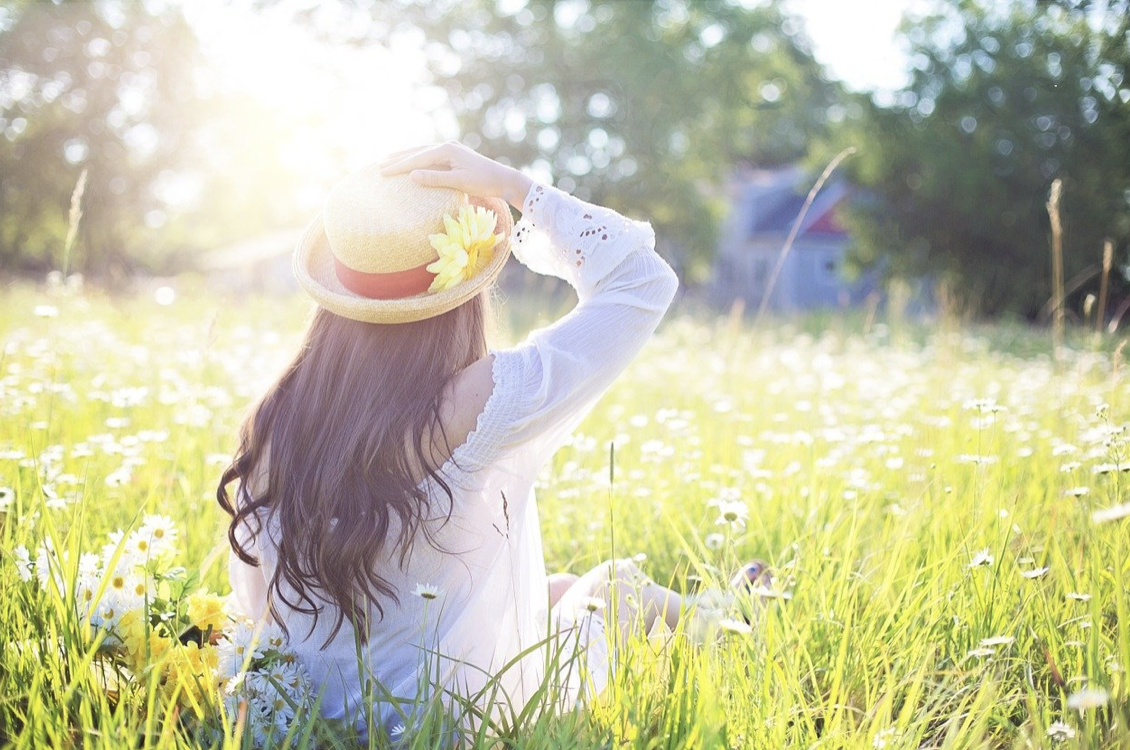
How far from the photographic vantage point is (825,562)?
236 centimetres

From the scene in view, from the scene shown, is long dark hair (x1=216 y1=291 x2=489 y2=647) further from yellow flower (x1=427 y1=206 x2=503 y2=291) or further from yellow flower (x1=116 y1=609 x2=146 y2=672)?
yellow flower (x1=116 y1=609 x2=146 y2=672)

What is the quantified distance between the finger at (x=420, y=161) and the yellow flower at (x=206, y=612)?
931 millimetres

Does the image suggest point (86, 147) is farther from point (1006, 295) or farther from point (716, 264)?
point (1006, 295)

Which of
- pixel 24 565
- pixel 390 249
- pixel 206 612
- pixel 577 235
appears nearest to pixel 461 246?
pixel 390 249

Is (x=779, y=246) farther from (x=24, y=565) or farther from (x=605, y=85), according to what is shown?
(x=24, y=565)

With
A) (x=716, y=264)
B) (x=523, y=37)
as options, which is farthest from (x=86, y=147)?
(x=716, y=264)

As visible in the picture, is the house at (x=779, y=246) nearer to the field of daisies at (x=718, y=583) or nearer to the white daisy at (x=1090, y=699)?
the field of daisies at (x=718, y=583)

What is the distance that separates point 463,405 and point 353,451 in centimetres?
23

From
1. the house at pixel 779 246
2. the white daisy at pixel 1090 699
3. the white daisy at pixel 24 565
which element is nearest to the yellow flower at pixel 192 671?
the white daisy at pixel 24 565

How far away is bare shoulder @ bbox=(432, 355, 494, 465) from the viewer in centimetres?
173

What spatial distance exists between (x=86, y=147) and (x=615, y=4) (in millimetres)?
15680

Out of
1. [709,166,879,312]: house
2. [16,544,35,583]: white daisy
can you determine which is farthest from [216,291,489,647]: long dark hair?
[709,166,879,312]: house

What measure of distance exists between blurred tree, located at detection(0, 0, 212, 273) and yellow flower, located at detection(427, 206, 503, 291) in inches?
984

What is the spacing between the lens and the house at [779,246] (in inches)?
1067
